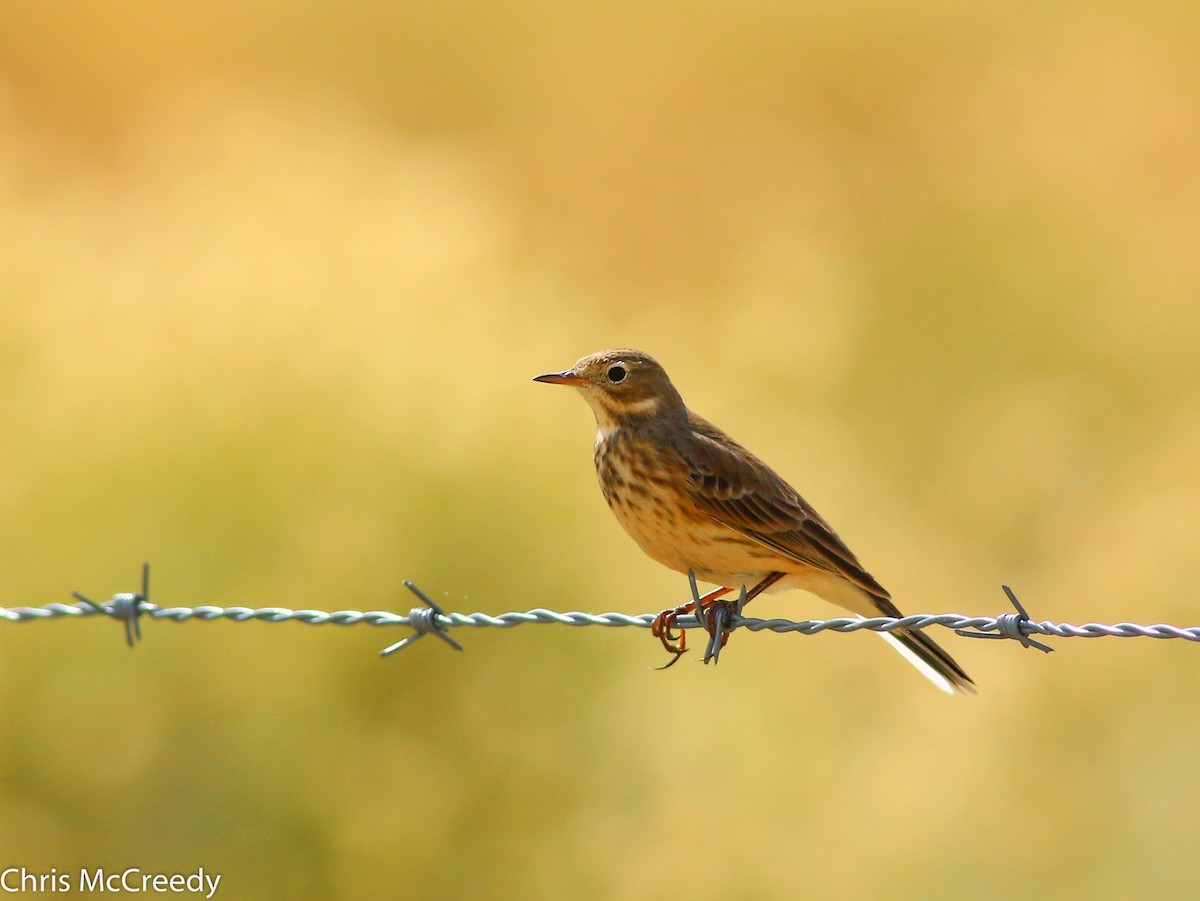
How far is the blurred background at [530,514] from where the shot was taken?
25.7 ft

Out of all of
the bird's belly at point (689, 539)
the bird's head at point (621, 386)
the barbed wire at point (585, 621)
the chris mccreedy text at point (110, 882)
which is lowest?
the barbed wire at point (585, 621)

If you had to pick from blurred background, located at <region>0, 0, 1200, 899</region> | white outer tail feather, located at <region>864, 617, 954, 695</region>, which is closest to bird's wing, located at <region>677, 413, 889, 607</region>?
white outer tail feather, located at <region>864, 617, 954, 695</region>

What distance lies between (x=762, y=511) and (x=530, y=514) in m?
2.22

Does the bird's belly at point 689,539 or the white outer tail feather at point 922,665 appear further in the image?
the bird's belly at point 689,539

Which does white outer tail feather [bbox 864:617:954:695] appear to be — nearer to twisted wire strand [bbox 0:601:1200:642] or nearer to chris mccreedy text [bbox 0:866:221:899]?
twisted wire strand [bbox 0:601:1200:642]

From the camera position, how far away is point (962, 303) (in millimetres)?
A: 17422

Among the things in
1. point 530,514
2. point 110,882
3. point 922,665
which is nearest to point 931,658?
point 922,665

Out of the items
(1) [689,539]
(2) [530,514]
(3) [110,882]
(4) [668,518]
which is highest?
(2) [530,514]

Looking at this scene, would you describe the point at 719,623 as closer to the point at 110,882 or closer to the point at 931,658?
the point at 931,658

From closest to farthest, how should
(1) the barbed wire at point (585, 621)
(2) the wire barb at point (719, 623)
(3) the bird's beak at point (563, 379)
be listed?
(1) the barbed wire at point (585, 621) < (2) the wire barb at point (719, 623) < (3) the bird's beak at point (563, 379)

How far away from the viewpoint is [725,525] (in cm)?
675

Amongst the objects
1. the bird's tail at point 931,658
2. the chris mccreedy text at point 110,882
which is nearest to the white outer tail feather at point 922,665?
the bird's tail at point 931,658

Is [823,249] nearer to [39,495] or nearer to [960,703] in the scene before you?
[960,703]

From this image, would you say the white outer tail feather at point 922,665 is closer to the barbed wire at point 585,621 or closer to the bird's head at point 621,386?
the barbed wire at point 585,621
